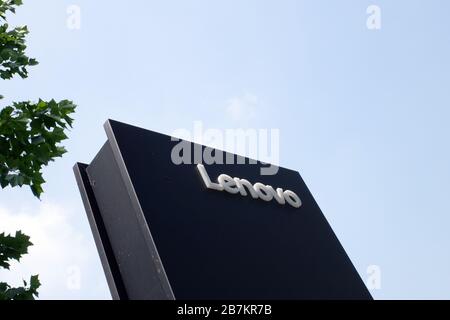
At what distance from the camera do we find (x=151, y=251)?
7746 millimetres

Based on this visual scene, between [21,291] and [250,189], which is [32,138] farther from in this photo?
[250,189]

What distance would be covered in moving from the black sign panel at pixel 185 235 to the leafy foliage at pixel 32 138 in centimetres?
143

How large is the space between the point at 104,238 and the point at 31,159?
2.00 m

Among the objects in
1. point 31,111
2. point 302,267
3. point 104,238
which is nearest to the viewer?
point 31,111

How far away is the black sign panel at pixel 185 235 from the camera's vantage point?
26.0 feet

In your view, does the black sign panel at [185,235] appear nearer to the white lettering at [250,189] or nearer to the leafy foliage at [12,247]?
the white lettering at [250,189]

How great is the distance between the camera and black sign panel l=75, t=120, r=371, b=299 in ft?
26.0

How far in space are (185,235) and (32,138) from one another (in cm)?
253

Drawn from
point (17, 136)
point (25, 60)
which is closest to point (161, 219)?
point (17, 136)

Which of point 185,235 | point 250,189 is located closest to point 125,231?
point 185,235

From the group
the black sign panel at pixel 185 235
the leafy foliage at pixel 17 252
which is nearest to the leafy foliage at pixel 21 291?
the leafy foliage at pixel 17 252

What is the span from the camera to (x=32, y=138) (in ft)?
23.2
